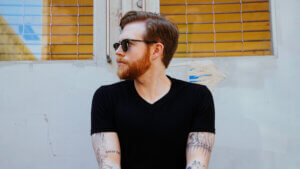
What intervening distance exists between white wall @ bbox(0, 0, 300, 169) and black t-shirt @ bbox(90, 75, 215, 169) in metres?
0.74

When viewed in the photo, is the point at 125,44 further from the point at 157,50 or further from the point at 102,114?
the point at 102,114

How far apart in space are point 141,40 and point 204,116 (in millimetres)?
696

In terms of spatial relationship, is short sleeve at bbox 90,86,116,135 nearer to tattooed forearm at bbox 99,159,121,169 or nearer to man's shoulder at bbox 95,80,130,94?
man's shoulder at bbox 95,80,130,94

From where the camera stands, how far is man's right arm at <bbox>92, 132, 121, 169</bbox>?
5.63ft

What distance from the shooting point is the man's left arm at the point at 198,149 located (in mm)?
1744

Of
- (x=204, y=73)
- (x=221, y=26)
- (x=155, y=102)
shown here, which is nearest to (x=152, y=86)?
(x=155, y=102)

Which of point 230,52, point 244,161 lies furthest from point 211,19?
point 244,161

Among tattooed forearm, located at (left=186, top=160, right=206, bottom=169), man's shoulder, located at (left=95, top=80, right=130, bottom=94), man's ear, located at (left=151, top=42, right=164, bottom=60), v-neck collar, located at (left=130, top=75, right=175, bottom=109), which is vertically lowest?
tattooed forearm, located at (left=186, top=160, right=206, bottom=169)

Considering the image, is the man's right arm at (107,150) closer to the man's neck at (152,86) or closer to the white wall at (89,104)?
the man's neck at (152,86)

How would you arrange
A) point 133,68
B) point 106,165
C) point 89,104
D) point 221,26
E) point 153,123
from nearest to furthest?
point 106,165, point 153,123, point 133,68, point 89,104, point 221,26

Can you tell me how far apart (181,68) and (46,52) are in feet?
4.47

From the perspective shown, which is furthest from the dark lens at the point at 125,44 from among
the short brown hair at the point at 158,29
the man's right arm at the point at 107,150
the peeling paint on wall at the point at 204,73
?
the peeling paint on wall at the point at 204,73

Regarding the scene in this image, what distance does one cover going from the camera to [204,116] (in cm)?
186

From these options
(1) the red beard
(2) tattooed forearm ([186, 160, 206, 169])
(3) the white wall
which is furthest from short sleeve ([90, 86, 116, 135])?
(3) the white wall
